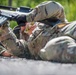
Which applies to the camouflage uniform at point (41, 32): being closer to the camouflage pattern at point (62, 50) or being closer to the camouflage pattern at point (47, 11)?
the camouflage pattern at point (47, 11)

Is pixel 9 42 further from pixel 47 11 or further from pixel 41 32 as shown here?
pixel 47 11

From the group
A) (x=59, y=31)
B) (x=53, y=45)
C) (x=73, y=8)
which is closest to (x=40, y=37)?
(x=59, y=31)

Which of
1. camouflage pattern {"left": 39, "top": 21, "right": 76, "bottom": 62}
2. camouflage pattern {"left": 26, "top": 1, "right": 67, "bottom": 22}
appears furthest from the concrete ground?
camouflage pattern {"left": 26, "top": 1, "right": 67, "bottom": 22}

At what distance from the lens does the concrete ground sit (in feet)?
4.59

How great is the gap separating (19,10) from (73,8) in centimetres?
501

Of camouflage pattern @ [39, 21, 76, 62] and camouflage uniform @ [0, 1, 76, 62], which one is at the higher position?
camouflage pattern @ [39, 21, 76, 62]

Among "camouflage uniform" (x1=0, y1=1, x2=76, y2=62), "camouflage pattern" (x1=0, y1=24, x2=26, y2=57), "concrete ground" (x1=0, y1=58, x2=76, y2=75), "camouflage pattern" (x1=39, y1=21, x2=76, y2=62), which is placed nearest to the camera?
"concrete ground" (x1=0, y1=58, x2=76, y2=75)

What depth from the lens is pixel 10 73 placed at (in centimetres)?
141

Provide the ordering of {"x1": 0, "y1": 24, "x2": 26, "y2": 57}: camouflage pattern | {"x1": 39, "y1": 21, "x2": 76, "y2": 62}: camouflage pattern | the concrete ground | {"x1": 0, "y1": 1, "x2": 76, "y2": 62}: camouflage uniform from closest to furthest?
the concrete ground → {"x1": 39, "y1": 21, "x2": 76, "y2": 62}: camouflage pattern → {"x1": 0, "y1": 1, "x2": 76, "y2": 62}: camouflage uniform → {"x1": 0, "y1": 24, "x2": 26, "y2": 57}: camouflage pattern

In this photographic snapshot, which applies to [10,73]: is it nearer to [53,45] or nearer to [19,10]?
[53,45]

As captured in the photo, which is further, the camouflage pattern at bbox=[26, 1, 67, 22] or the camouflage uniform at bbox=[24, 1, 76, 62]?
the camouflage pattern at bbox=[26, 1, 67, 22]

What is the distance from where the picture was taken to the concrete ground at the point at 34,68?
1398 millimetres

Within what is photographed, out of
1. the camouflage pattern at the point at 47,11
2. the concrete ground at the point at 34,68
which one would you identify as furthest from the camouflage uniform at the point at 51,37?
the concrete ground at the point at 34,68

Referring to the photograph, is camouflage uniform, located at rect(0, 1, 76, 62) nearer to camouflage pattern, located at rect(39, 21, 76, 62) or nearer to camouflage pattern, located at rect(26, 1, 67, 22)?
camouflage pattern, located at rect(26, 1, 67, 22)
